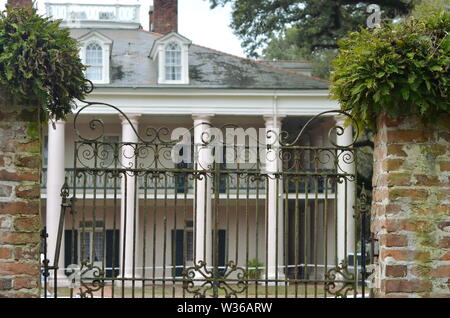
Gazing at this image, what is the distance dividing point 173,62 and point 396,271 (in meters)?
19.0

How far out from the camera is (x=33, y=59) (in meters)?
7.10

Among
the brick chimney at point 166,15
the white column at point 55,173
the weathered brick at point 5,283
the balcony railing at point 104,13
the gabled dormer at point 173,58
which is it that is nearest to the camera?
the weathered brick at point 5,283

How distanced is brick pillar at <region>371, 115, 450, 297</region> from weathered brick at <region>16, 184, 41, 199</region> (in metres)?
3.21

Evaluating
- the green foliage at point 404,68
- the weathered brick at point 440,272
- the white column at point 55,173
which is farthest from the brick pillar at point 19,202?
the white column at point 55,173

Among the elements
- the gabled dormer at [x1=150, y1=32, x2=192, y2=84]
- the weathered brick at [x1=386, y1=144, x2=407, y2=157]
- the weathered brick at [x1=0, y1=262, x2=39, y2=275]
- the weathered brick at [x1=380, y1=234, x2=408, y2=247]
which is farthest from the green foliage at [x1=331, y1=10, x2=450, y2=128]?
the gabled dormer at [x1=150, y1=32, x2=192, y2=84]

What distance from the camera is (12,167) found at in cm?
714

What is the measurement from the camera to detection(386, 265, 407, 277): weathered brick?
7.27m

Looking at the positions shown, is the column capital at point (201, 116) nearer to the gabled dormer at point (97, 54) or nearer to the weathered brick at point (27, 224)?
the gabled dormer at point (97, 54)

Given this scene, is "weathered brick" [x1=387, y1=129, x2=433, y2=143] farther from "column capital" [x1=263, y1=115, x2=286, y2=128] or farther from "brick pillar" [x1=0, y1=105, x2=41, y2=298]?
"column capital" [x1=263, y1=115, x2=286, y2=128]

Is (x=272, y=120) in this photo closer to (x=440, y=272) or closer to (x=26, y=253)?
(x=440, y=272)

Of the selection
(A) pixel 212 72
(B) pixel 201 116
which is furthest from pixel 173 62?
(B) pixel 201 116

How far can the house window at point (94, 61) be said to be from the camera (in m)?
25.1

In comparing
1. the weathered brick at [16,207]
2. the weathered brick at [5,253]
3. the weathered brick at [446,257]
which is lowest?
the weathered brick at [446,257]

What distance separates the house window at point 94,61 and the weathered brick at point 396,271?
18800mm
